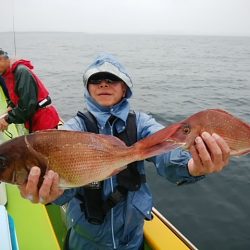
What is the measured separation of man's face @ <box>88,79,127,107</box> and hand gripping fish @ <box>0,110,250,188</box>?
79 centimetres

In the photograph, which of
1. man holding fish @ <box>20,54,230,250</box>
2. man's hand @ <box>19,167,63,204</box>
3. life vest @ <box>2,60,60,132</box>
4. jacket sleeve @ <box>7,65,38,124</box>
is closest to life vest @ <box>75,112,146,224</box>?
man holding fish @ <box>20,54,230,250</box>

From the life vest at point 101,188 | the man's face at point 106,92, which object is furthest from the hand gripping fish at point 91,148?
the man's face at point 106,92

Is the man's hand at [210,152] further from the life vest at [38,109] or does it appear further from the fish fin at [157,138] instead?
the life vest at [38,109]

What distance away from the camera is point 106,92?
269 centimetres

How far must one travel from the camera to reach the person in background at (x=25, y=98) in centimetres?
467

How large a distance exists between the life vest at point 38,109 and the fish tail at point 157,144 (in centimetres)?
358

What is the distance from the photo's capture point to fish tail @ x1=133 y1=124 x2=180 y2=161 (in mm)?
1634

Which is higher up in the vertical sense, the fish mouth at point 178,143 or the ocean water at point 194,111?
the fish mouth at point 178,143

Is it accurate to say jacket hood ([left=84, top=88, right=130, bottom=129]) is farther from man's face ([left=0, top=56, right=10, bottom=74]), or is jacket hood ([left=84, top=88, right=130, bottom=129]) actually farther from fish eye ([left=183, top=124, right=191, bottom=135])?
man's face ([left=0, top=56, right=10, bottom=74])

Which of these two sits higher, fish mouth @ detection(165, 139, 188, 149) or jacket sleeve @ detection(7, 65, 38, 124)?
fish mouth @ detection(165, 139, 188, 149)

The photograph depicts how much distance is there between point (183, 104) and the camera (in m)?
14.0

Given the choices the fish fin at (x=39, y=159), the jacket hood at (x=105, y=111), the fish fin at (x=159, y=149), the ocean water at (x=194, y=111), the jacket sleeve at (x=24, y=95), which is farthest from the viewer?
the ocean water at (x=194, y=111)

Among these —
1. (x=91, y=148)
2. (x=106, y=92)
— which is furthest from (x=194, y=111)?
(x=91, y=148)

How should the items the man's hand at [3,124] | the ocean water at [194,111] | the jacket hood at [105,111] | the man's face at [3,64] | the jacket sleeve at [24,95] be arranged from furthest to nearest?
the ocean water at [194,111], the man's hand at [3,124], the man's face at [3,64], the jacket sleeve at [24,95], the jacket hood at [105,111]
